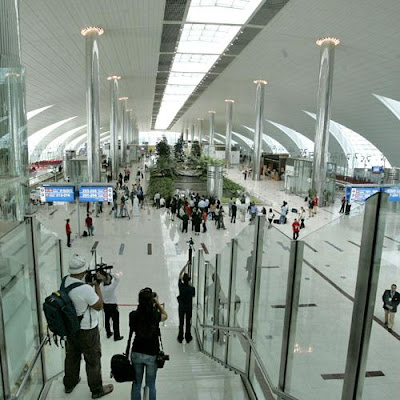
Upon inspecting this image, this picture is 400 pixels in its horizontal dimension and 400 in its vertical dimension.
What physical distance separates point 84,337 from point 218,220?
1458 centimetres

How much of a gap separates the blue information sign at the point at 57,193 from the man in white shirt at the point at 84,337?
1248 centimetres

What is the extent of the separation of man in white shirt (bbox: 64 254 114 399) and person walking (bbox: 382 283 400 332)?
2.21m

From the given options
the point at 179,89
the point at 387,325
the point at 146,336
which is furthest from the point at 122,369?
the point at 179,89

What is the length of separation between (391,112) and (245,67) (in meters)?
16.0

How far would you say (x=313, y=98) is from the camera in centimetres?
3984

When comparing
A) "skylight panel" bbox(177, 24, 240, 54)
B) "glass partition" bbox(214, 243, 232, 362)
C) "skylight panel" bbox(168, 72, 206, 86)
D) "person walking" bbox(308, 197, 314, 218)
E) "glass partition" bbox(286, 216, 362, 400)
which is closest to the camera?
"glass partition" bbox(286, 216, 362, 400)

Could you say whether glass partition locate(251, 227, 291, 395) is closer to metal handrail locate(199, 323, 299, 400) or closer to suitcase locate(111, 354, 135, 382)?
metal handrail locate(199, 323, 299, 400)

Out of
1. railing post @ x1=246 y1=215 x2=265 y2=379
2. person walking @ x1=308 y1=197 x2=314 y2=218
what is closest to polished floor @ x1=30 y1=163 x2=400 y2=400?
railing post @ x1=246 y1=215 x2=265 y2=379

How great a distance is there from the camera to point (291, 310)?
3.09 metres

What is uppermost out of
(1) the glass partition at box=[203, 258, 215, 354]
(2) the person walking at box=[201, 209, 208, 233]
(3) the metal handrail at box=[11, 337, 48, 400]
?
(3) the metal handrail at box=[11, 337, 48, 400]

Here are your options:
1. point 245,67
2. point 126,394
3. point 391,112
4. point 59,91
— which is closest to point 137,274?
point 126,394

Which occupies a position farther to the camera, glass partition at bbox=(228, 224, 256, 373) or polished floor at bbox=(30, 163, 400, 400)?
glass partition at bbox=(228, 224, 256, 373)

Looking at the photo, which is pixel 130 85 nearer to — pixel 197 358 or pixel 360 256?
pixel 197 358

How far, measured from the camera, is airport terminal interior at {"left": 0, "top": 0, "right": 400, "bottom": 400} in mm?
2471
